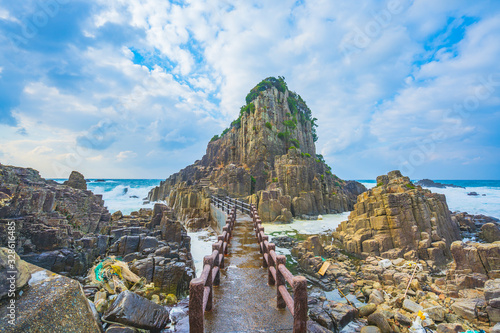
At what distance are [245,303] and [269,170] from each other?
42280mm

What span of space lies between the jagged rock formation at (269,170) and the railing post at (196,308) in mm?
21488

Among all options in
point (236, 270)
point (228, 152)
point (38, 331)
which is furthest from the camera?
point (228, 152)

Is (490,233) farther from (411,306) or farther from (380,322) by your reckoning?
(380,322)

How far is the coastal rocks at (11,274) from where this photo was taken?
7.37 feet

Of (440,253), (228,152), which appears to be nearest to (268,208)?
(440,253)

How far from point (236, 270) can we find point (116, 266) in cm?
323

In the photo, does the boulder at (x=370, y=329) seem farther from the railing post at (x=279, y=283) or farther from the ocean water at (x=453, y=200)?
the ocean water at (x=453, y=200)

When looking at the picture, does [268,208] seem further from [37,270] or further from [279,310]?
[37,270]

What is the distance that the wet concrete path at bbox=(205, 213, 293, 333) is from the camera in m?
3.66

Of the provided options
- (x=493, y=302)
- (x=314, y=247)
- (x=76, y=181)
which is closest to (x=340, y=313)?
(x=493, y=302)

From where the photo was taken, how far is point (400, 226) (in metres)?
14.6

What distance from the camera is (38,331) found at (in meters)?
2.23

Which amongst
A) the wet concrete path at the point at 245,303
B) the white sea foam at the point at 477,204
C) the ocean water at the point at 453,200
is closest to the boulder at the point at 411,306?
the wet concrete path at the point at 245,303

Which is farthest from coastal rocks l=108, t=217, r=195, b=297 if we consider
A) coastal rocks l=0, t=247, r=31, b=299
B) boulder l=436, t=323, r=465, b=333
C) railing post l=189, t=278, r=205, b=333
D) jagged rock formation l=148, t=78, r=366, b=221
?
jagged rock formation l=148, t=78, r=366, b=221
